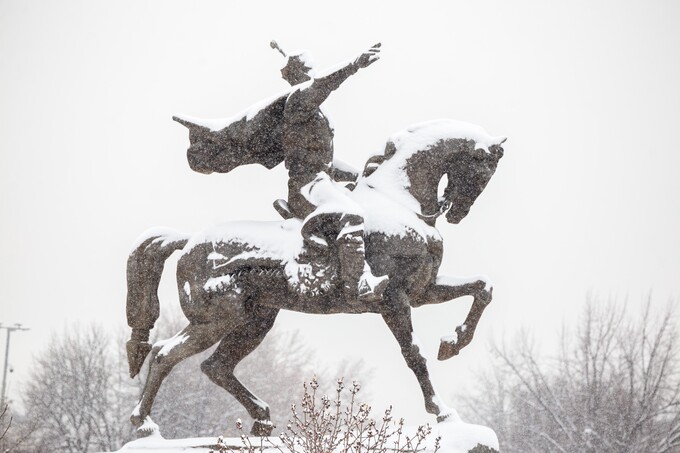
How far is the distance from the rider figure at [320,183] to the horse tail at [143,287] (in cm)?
105

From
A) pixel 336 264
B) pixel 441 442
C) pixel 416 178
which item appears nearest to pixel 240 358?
pixel 336 264

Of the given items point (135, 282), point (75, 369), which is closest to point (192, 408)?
point (75, 369)

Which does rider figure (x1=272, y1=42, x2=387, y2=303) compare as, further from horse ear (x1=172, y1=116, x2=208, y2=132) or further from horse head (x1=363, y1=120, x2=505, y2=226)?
horse ear (x1=172, y1=116, x2=208, y2=132)

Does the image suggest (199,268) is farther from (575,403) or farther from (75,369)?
(75,369)

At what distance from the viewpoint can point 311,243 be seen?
7305 millimetres

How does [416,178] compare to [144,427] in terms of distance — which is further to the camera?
[416,178]

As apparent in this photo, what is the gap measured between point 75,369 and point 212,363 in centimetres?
2111

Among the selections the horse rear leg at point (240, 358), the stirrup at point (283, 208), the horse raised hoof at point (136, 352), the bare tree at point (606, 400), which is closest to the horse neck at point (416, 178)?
the stirrup at point (283, 208)

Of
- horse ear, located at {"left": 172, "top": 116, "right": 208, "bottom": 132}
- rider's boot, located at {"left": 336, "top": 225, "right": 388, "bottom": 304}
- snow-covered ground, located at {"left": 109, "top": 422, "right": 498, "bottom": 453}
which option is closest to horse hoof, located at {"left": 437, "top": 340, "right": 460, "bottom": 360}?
snow-covered ground, located at {"left": 109, "top": 422, "right": 498, "bottom": 453}

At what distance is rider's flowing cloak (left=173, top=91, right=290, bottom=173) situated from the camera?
7863 millimetres

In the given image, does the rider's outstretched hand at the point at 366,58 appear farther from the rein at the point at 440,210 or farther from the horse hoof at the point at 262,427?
the horse hoof at the point at 262,427

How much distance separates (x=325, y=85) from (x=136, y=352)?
273 centimetres

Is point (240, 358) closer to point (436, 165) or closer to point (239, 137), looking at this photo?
point (239, 137)

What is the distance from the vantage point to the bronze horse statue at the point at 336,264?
734 centimetres
